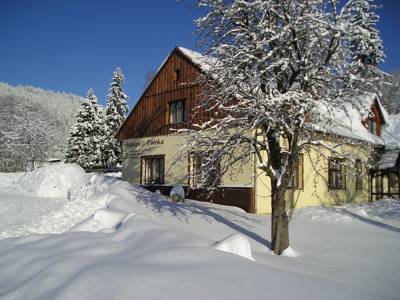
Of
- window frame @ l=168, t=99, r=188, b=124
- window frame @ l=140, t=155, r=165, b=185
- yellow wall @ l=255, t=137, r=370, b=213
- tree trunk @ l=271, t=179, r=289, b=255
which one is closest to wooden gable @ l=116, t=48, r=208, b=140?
window frame @ l=168, t=99, r=188, b=124

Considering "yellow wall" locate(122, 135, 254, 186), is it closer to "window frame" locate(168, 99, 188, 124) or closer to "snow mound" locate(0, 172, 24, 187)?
"window frame" locate(168, 99, 188, 124)

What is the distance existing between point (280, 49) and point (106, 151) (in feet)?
103

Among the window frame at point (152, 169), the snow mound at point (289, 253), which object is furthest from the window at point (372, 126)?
the snow mound at point (289, 253)

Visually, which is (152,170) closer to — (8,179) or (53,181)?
(53,181)

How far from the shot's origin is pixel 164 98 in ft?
65.1

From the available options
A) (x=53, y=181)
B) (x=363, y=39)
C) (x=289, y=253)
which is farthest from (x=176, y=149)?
(x=363, y=39)

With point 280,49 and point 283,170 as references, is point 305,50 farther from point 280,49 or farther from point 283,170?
point 283,170

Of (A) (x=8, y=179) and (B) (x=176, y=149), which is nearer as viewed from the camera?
(B) (x=176, y=149)

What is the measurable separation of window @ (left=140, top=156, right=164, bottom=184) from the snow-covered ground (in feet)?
15.6

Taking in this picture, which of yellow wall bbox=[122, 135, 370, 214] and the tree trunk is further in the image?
yellow wall bbox=[122, 135, 370, 214]

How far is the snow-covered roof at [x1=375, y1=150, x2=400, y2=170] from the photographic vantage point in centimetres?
2141

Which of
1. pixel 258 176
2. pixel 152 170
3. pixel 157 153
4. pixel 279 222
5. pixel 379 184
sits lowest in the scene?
pixel 279 222

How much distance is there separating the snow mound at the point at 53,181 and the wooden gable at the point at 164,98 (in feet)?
11.6

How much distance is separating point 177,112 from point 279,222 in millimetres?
11807
